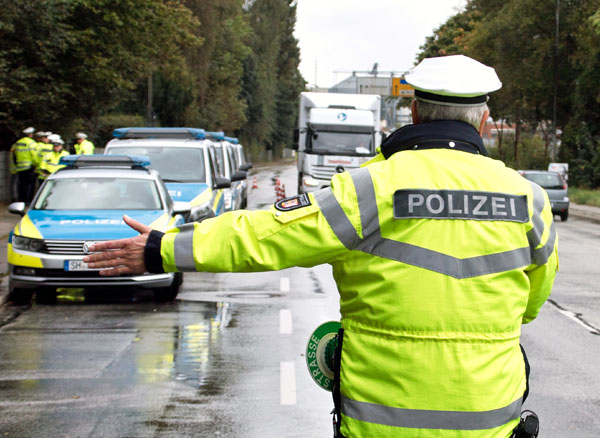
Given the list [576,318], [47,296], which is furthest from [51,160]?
[576,318]

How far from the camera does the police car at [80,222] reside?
34.2 feet

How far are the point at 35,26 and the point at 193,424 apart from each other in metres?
18.4

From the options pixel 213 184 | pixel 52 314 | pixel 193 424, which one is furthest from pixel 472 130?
pixel 213 184

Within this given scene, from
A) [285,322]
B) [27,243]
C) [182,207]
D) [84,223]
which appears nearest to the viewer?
[285,322]

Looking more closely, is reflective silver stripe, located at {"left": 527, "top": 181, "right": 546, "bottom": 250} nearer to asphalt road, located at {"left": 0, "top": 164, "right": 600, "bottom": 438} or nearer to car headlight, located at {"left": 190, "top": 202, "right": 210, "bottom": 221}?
asphalt road, located at {"left": 0, "top": 164, "right": 600, "bottom": 438}

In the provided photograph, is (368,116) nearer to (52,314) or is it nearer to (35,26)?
(35,26)

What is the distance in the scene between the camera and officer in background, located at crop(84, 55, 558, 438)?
247 cm

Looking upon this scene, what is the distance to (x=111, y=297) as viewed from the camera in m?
11.4

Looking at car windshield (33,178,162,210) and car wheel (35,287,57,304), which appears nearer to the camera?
car wheel (35,287,57,304)

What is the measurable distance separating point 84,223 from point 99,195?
1.27 m

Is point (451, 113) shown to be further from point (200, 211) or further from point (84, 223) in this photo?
point (200, 211)

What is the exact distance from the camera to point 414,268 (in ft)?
8.09

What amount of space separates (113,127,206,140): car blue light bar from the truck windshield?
7.79m

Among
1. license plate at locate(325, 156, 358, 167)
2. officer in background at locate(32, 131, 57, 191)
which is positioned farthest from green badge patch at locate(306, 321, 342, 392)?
license plate at locate(325, 156, 358, 167)
